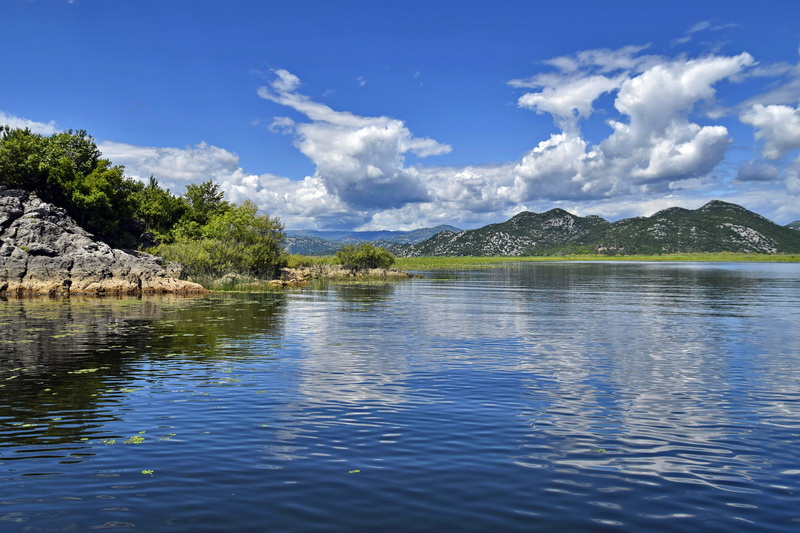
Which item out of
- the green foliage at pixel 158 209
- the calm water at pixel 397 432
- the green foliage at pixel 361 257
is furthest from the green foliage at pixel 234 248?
the calm water at pixel 397 432

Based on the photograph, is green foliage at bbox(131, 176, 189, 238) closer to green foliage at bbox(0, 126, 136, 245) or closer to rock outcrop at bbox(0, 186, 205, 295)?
green foliage at bbox(0, 126, 136, 245)

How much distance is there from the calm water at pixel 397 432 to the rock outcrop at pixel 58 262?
1488 inches

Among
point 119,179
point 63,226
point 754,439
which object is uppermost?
point 119,179

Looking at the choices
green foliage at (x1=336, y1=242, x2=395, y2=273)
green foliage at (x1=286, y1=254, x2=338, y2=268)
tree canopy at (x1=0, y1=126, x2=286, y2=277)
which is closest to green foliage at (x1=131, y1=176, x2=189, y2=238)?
tree canopy at (x1=0, y1=126, x2=286, y2=277)

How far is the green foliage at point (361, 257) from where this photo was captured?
133750 mm

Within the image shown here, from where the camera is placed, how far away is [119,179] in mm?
98875

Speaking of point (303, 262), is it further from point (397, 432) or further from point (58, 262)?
point (397, 432)

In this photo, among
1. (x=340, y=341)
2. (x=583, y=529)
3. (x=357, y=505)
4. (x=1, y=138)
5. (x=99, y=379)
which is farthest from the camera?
(x=1, y=138)

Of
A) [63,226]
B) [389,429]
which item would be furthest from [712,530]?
[63,226]

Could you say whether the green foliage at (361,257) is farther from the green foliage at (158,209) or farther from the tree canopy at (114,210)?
the green foliage at (158,209)

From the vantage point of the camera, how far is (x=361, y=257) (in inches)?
5310

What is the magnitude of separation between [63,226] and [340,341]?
6320cm

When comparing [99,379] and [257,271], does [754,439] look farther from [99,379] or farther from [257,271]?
[257,271]

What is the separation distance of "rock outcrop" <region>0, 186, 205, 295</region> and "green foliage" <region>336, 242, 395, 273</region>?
196 feet
